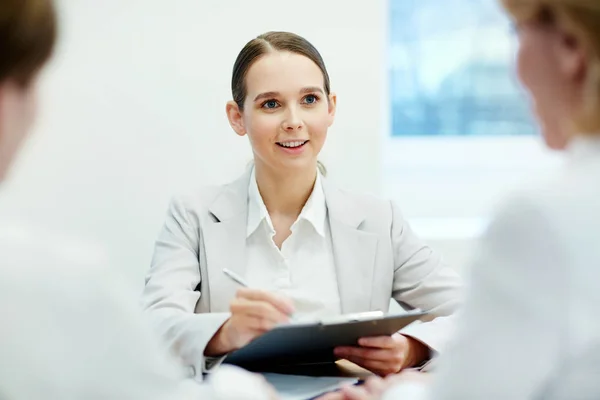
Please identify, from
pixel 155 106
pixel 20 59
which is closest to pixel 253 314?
pixel 20 59

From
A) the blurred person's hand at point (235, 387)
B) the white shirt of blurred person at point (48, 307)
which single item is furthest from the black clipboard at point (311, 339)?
the white shirt of blurred person at point (48, 307)

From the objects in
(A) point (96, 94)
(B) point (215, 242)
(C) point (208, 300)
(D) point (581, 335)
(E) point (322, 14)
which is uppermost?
(E) point (322, 14)

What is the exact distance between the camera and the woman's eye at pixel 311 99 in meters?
2.26

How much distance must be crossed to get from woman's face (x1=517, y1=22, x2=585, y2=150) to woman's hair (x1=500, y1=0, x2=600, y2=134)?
0.01m

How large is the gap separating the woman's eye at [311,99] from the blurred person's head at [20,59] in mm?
1275

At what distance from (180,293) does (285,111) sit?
556 mm

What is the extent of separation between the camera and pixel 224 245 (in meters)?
2.17

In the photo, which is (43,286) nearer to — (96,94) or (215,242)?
(215,242)

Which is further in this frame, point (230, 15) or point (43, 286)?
point (230, 15)

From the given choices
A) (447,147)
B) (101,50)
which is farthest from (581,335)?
(447,147)

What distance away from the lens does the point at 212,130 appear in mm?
3023

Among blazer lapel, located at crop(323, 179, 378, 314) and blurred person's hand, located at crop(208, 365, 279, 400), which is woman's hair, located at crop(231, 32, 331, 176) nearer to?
blazer lapel, located at crop(323, 179, 378, 314)

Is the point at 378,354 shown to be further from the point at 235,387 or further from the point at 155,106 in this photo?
the point at 155,106

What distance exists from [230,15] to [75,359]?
86.6 inches
